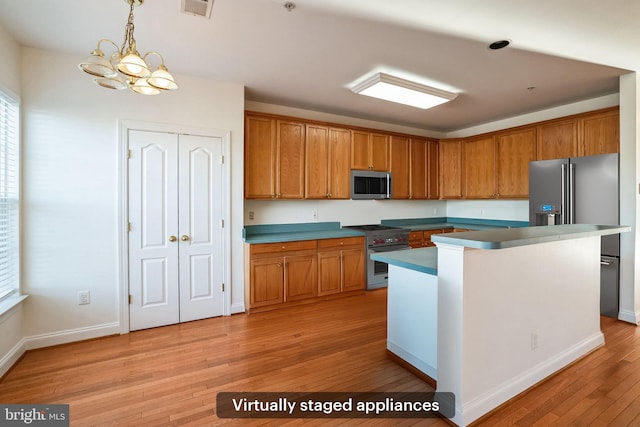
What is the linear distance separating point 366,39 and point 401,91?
1.08m

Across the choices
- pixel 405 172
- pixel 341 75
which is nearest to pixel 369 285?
pixel 405 172

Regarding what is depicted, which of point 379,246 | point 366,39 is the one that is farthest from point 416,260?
point 379,246

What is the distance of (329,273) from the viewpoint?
4.07 meters

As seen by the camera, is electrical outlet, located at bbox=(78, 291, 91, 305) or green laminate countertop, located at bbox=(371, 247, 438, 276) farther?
electrical outlet, located at bbox=(78, 291, 91, 305)

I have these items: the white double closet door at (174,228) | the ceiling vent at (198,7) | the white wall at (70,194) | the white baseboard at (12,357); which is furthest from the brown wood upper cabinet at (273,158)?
the white baseboard at (12,357)

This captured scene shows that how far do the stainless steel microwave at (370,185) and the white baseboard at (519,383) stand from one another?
292 cm

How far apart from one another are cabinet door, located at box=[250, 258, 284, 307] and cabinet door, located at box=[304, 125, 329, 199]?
1100 millimetres

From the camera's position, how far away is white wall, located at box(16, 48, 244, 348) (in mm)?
2662

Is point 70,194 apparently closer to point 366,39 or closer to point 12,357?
point 12,357

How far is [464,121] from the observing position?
5.07 meters

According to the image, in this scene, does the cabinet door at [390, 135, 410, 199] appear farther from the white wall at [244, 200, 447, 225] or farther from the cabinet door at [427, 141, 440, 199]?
the cabinet door at [427, 141, 440, 199]

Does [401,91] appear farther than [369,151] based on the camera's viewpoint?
No

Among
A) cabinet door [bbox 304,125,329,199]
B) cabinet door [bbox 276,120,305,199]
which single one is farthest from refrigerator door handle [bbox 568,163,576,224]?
cabinet door [bbox 276,120,305,199]

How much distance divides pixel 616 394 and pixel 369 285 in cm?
272
